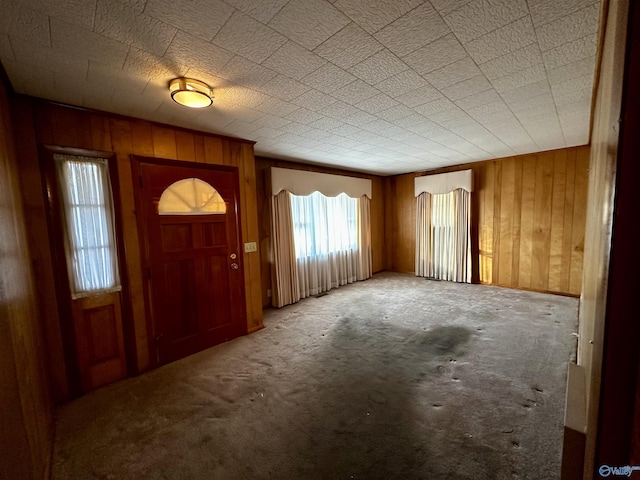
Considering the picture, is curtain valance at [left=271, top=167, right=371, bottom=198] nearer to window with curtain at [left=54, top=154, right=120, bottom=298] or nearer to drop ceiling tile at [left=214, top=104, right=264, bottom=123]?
drop ceiling tile at [left=214, top=104, right=264, bottom=123]

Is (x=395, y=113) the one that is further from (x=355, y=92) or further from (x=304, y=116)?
(x=304, y=116)

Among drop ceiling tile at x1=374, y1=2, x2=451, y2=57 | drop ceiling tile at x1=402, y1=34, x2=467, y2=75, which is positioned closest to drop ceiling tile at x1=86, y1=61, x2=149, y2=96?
drop ceiling tile at x1=374, y1=2, x2=451, y2=57

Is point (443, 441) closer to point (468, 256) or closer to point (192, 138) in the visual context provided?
point (192, 138)

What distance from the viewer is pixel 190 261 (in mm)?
2818

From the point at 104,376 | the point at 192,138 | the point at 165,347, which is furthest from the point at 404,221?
the point at 104,376

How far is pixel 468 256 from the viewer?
515 centimetres

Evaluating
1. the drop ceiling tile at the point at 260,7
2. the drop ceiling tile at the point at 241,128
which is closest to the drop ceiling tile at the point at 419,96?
the drop ceiling tile at the point at 260,7

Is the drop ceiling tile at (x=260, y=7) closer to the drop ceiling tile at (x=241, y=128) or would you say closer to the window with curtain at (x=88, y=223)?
the drop ceiling tile at (x=241, y=128)

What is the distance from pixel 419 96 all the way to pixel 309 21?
1204 mm

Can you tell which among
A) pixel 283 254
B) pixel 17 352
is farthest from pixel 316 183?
pixel 17 352

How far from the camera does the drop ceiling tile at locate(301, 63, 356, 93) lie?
1.75 meters

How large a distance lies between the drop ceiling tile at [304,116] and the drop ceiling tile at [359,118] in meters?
0.29

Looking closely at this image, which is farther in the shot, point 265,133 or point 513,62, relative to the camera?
point 265,133

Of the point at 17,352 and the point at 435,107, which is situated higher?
the point at 435,107
